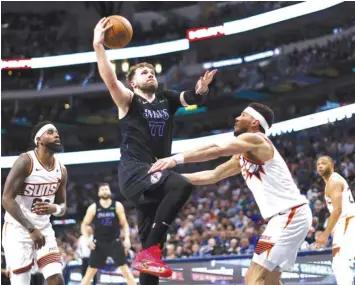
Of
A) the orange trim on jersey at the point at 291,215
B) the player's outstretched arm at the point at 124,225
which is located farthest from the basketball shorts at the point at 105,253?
the orange trim on jersey at the point at 291,215

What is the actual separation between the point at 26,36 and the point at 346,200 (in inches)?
1323

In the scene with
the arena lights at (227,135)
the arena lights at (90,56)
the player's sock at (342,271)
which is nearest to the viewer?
the player's sock at (342,271)

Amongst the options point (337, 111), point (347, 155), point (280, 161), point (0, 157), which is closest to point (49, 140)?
point (280, 161)

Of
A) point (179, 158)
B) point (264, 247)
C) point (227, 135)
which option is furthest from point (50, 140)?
point (227, 135)

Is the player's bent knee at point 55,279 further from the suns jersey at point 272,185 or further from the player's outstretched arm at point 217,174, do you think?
the suns jersey at point 272,185

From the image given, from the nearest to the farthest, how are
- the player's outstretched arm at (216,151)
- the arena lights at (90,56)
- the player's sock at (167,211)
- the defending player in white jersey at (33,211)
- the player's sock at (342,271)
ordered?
the player's outstretched arm at (216,151), the player's sock at (167,211), the defending player in white jersey at (33,211), the player's sock at (342,271), the arena lights at (90,56)

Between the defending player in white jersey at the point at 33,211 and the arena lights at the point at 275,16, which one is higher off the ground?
the arena lights at the point at 275,16

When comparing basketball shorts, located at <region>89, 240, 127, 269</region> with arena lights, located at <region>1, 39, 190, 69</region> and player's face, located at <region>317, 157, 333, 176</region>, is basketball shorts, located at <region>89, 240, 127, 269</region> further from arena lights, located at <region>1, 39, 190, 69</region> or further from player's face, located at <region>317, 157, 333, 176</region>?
arena lights, located at <region>1, 39, 190, 69</region>

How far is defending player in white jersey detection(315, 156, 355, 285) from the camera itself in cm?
996

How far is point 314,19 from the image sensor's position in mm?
31938

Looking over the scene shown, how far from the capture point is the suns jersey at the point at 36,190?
786cm

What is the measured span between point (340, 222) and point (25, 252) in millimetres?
5199

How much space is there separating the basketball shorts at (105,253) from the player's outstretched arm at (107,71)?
7.76 meters

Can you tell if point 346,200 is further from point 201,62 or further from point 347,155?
point 201,62
